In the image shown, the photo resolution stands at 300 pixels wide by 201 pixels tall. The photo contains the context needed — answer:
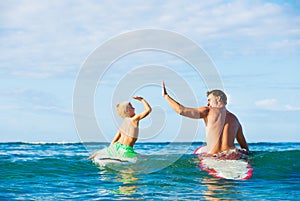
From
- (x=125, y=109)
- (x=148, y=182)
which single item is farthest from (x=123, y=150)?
(x=148, y=182)

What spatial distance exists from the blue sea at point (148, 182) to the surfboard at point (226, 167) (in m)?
0.20

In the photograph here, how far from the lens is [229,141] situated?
11.9m

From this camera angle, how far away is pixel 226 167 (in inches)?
440

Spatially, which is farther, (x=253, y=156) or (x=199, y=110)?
(x=253, y=156)

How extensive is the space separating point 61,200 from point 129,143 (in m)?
4.68

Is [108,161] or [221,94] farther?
[108,161]

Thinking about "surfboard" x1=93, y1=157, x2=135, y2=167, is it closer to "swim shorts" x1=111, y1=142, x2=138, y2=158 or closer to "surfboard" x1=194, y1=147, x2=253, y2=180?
"swim shorts" x1=111, y1=142, x2=138, y2=158

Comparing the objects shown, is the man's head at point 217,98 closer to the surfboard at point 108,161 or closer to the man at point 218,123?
the man at point 218,123

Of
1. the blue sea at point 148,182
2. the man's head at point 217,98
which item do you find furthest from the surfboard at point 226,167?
the man's head at point 217,98

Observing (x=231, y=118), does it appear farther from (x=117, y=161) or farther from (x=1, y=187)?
(x=1, y=187)

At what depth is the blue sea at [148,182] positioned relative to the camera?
885cm

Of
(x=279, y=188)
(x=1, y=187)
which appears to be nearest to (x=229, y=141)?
(x=279, y=188)

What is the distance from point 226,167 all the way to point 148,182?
7.04 feet

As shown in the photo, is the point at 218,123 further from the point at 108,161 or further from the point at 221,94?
the point at 108,161
